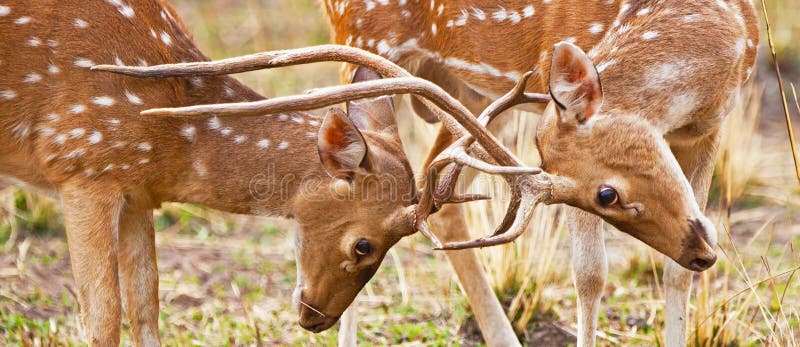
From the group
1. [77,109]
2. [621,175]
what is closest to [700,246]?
[621,175]

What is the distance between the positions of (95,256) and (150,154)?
47cm

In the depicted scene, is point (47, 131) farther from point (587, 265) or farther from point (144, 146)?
point (587, 265)

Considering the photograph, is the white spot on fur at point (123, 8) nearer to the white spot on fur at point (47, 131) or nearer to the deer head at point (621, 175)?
the white spot on fur at point (47, 131)

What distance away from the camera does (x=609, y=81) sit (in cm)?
498

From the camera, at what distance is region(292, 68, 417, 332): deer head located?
16.0 ft

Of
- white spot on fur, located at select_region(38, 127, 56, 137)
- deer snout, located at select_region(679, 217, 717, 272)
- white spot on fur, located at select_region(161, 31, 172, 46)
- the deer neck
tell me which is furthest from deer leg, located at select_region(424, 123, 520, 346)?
white spot on fur, located at select_region(38, 127, 56, 137)

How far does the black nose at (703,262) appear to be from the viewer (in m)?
4.77

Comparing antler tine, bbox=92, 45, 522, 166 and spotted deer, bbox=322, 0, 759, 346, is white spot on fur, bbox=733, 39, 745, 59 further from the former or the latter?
antler tine, bbox=92, 45, 522, 166

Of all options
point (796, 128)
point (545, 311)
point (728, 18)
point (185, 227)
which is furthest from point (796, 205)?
point (185, 227)

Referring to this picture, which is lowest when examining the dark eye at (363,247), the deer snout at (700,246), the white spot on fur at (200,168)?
the deer snout at (700,246)

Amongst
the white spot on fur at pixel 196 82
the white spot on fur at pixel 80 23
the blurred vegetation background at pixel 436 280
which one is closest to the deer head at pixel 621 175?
the blurred vegetation background at pixel 436 280

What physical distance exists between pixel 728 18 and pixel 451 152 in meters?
1.46

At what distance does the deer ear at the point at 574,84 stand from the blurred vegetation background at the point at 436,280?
3.08 feet

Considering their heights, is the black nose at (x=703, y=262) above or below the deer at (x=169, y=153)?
below
